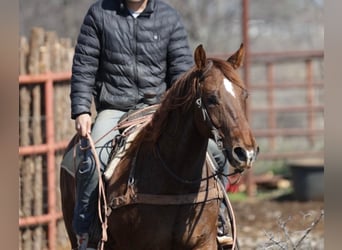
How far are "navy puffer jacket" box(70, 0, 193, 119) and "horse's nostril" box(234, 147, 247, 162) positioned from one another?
1.36 meters

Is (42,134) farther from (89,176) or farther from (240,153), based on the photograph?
(240,153)

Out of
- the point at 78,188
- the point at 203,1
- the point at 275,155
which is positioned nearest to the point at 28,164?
the point at 78,188

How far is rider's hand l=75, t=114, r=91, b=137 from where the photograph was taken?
4.61 m

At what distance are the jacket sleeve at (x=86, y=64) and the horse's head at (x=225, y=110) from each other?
0.93m

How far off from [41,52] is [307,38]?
1937cm

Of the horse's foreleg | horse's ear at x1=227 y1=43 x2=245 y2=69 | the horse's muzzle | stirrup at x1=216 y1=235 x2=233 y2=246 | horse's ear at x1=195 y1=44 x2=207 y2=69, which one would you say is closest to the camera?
the horse's muzzle

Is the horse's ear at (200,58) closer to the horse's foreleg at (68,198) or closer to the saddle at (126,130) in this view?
the saddle at (126,130)

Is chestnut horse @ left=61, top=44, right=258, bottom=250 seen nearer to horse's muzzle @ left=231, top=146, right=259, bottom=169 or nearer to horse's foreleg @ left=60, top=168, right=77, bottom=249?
horse's muzzle @ left=231, top=146, right=259, bottom=169

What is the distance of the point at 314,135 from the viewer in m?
15.4

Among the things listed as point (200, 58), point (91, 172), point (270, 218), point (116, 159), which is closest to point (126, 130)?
point (116, 159)

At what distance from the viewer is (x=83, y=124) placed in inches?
182

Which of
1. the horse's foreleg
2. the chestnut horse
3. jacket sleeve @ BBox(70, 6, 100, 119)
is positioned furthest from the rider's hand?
the horse's foreleg

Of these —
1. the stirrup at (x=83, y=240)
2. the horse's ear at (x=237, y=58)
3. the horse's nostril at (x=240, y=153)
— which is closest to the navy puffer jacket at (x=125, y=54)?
the stirrup at (x=83, y=240)
